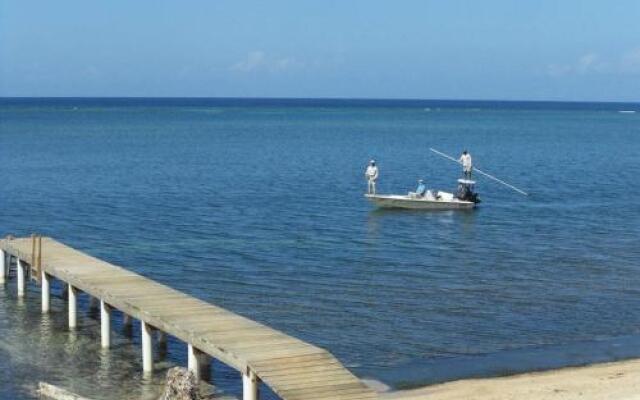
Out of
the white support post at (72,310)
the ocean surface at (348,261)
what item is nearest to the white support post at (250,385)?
the ocean surface at (348,261)

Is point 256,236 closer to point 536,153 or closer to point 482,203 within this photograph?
point 482,203

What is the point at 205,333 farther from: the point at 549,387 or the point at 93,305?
the point at 93,305

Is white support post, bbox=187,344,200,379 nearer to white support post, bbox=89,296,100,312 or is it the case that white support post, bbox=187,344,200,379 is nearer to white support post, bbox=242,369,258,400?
white support post, bbox=242,369,258,400

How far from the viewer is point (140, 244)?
109 feet

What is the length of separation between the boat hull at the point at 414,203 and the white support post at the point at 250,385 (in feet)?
84.8

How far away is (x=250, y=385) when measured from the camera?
51.6ft

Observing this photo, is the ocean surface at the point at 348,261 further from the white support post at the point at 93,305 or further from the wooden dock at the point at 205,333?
the wooden dock at the point at 205,333

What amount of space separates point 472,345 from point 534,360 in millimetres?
1481

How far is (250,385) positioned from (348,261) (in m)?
15.0

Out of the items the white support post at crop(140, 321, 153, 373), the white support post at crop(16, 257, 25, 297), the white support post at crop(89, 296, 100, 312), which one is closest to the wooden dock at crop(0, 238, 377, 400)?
the white support post at crop(140, 321, 153, 373)

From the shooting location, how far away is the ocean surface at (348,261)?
2070 centimetres

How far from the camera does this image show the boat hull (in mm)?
41344

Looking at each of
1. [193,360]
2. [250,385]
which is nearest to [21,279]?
[193,360]

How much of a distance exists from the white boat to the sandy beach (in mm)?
22502
